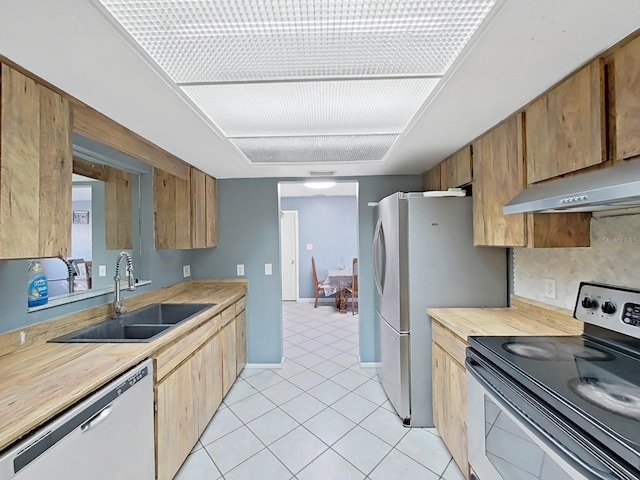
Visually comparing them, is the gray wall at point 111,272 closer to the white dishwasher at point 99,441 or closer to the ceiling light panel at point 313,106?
the white dishwasher at point 99,441

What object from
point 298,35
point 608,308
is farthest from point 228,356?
point 608,308

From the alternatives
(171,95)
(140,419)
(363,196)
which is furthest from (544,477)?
(363,196)

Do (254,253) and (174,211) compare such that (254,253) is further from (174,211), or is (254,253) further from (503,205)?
(503,205)

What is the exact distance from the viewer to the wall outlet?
1673mm

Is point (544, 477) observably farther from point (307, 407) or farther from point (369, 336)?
point (369, 336)

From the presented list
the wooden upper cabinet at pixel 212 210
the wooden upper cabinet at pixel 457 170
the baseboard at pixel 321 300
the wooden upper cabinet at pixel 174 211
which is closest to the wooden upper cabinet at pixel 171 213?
the wooden upper cabinet at pixel 174 211

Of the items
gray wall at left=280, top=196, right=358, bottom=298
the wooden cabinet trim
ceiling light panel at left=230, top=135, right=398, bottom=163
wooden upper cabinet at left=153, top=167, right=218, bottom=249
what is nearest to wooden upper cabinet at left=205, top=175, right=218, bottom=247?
wooden upper cabinet at left=153, top=167, right=218, bottom=249

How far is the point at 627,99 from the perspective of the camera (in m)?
0.97

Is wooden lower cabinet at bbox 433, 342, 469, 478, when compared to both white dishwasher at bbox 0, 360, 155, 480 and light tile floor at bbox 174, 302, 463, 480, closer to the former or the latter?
light tile floor at bbox 174, 302, 463, 480

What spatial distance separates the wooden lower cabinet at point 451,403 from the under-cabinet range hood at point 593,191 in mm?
981

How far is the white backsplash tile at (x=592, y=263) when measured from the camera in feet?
4.22

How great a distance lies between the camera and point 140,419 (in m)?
1.32

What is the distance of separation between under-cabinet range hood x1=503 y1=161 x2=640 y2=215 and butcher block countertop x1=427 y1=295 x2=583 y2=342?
2.37 ft

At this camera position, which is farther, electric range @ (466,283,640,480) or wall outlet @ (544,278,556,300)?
wall outlet @ (544,278,556,300)
